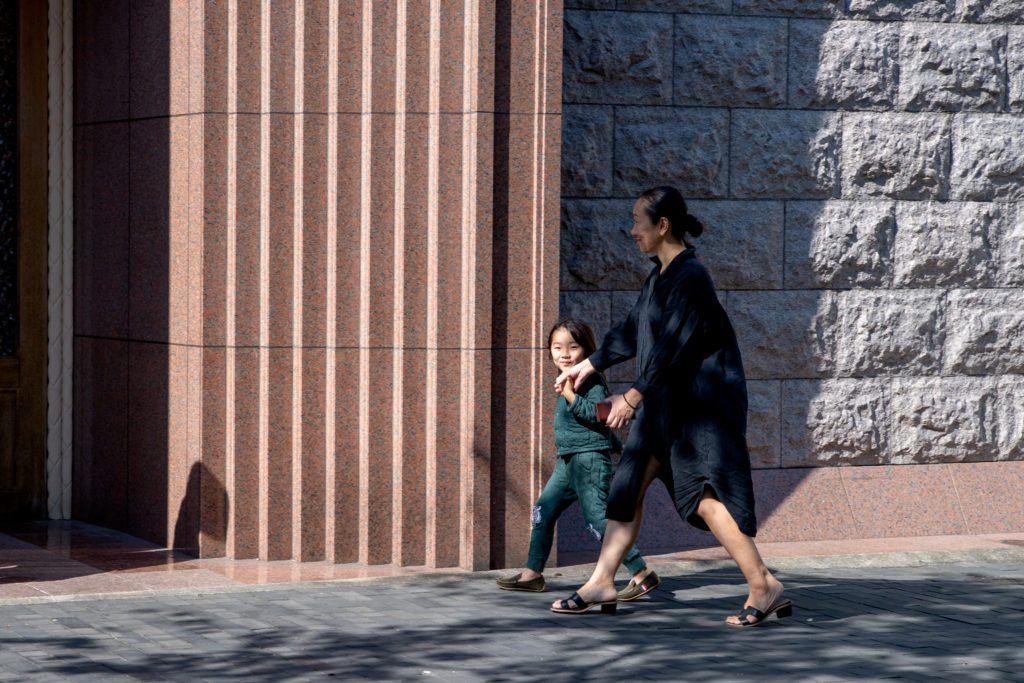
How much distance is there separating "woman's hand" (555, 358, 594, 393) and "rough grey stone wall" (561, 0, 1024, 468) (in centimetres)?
226

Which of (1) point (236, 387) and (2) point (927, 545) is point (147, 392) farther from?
(2) point (927, 545)

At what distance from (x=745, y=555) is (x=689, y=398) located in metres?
0.78

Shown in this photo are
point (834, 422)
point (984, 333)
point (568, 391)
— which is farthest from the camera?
point (984, 333)

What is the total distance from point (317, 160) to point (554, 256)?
1424 mm

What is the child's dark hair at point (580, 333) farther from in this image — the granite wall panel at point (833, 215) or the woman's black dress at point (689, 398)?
the granite wall panel at point (833, 215)

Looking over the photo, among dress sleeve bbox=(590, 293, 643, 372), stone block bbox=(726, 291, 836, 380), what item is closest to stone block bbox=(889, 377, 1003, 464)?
stone block bbox=(726, 291, 836, 380)

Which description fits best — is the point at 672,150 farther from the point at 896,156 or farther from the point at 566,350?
the point at 566,350

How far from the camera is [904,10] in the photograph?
1050 centimetres

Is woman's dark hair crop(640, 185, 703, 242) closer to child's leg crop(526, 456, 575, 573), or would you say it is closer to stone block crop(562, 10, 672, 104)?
child's leg crop(526, 456, 575, 573)

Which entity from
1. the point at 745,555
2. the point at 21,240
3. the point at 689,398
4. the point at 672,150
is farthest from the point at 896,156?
the point at 21,240

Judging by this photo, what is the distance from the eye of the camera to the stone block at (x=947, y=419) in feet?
34.4

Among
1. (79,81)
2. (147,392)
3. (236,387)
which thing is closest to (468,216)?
(236,387)

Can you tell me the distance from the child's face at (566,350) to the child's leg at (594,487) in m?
0.48

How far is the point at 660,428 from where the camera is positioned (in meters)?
7.42
